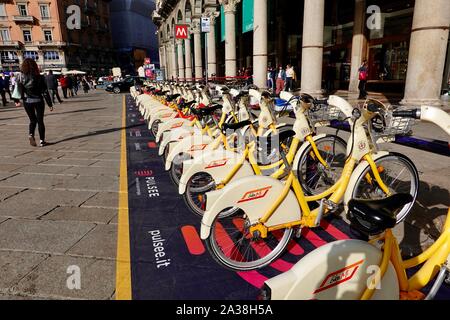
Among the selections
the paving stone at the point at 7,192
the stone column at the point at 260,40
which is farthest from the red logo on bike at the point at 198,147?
the stone column at the point at 260,40

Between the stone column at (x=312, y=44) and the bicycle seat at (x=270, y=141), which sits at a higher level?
the stone column at (x=312, y=44)

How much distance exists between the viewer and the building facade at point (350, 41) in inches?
296

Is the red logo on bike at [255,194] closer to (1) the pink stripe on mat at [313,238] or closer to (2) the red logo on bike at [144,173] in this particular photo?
(1) the pink stripe on mat at [313,238]

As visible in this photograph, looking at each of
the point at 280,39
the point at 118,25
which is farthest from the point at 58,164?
the point at 118,25

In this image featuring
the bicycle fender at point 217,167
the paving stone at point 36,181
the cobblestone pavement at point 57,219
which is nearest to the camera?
the cobblestone pavement at point 57,219

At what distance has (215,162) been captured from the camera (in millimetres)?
3393

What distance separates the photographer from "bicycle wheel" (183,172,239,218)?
137 inches

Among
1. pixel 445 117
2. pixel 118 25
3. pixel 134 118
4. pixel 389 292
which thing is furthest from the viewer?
pixel 118 25

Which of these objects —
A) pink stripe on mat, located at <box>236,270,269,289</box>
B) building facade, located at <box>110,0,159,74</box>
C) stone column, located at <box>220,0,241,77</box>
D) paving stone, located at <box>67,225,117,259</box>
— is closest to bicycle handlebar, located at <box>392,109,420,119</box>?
pink stripe on mat, located at <box>236,270,269,289</box>

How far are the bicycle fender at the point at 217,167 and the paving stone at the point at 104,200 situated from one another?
118 centimetres

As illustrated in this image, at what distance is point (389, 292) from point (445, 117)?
4.19 ft

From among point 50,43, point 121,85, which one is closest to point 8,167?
point 121,85

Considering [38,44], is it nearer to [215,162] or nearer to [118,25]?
[118,25]

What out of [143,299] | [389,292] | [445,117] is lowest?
[143,299]
